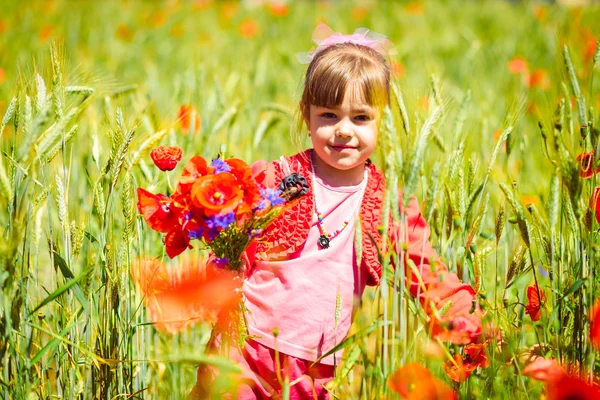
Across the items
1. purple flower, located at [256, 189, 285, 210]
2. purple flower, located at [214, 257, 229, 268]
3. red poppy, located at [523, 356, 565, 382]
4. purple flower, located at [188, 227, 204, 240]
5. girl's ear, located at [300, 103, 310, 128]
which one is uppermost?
girl's ear, located at [300, 103, 310, 128]

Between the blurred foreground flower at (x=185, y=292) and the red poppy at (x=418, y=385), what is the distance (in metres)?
0.29

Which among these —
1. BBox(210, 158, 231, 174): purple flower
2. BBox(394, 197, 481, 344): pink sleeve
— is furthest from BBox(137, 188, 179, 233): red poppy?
BBox(394, 197, 481, 344): pink sleeve

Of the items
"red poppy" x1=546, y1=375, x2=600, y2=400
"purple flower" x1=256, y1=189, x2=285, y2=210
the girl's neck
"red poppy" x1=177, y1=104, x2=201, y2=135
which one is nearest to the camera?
"red poppy" x1=546, y1=375, x2=600, y2=400

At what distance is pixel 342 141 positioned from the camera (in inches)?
50.5

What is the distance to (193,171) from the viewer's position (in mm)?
1027

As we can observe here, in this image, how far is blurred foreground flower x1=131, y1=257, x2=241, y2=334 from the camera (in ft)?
3.43

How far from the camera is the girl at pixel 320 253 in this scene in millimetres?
1282

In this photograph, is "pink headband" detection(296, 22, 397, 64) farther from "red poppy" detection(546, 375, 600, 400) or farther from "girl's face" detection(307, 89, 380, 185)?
"red poppy" detection(546, 375, 600, 400)

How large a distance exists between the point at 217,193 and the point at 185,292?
26 centimetres

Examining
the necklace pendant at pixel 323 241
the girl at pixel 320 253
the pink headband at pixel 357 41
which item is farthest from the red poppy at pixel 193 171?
the pink headband at pixel 357 41

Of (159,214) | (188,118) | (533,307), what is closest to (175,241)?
(159,214)

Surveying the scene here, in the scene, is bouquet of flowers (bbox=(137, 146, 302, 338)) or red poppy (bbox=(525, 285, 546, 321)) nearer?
bouquet of flowers (bbox=(137, 146, 302, 338))

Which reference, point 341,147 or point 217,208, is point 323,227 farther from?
point 217,208

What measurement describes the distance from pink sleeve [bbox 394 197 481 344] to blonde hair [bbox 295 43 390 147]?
0.25 m
